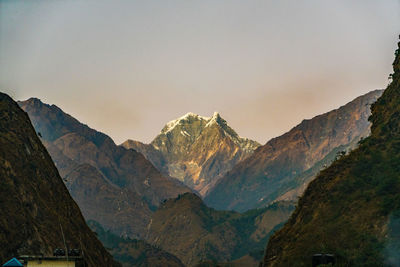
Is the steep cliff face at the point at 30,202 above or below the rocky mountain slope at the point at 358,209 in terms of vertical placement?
above

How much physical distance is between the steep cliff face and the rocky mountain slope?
4108 centimetres

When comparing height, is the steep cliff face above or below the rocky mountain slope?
above

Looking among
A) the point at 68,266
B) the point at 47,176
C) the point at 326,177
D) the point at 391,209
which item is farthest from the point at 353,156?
the point at 68,266

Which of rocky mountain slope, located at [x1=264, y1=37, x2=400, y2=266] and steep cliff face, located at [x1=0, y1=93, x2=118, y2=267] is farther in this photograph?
steep cliff face, located at [x1=0, y1=93, x2=118, y2=267]

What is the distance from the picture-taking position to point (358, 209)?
11631cm

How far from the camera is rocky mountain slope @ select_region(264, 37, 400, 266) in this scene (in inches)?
4043

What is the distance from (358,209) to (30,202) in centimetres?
6446

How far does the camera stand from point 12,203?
5044 inches

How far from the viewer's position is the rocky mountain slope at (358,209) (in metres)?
103

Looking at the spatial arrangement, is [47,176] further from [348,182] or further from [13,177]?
[348,182]

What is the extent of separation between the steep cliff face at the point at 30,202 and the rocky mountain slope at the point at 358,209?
4108 centimetres

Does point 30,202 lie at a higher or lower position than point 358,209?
higher

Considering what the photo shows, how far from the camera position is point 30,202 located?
136 m

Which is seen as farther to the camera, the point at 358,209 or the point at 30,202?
the point at 30,202
